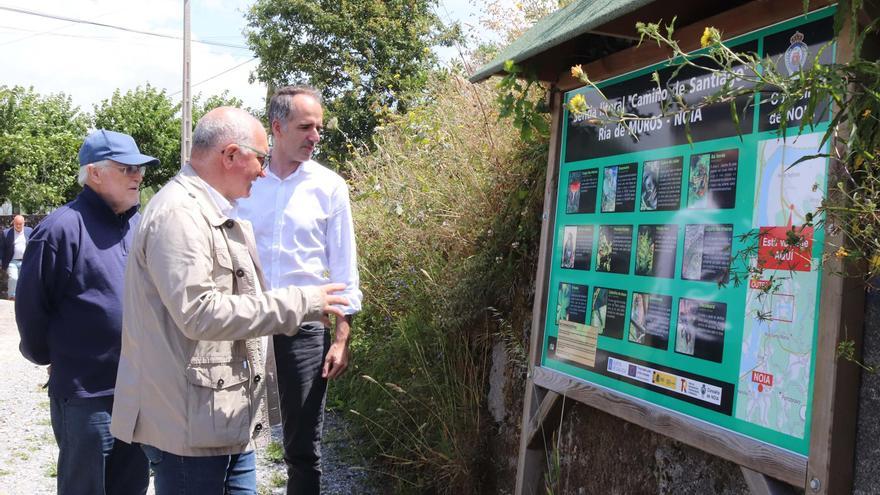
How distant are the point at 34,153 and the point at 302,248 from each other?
2695 centimetres

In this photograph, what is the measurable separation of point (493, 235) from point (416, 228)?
1.13 metres

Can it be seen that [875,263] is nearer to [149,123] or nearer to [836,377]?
[836,377]

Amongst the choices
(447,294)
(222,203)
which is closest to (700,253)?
(222,203)

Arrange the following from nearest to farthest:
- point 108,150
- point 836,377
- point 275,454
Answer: point 836,377 < point 108,150 < point 275,454

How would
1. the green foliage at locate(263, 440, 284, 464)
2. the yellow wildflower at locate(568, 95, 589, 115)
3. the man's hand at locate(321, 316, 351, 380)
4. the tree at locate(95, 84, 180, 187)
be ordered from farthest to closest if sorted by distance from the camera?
1. the tree at locate(95, 84, 180, 187)
2. the green foliage at locate(263, 440, 284, 464)
3. the man's hand at locate(321, 316, 351, 380)
4. the yellow wildflower at locate(568, 95, 589, 115)

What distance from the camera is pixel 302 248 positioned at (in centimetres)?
367

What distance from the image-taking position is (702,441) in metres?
2.53

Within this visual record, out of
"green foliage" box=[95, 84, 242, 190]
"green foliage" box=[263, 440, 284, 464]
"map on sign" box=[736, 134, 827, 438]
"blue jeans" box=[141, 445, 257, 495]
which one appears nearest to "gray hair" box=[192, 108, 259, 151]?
"blue jeans" box=[141, 445, 257, 495]

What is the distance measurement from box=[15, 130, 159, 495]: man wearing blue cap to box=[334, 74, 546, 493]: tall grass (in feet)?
4.98

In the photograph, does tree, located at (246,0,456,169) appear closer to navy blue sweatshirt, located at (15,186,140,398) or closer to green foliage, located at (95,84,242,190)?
green foliage, located at (95,84,242,190)

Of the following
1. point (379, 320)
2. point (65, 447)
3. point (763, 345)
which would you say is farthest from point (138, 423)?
point (379, 320)

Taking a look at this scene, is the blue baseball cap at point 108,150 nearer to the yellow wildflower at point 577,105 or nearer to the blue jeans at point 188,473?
the blue jeans at point 188,473

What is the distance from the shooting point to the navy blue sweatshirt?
326 centimetres

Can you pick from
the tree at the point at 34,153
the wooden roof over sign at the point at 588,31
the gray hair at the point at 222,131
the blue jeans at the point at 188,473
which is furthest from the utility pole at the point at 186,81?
the blue jeans at the point at 188,473
